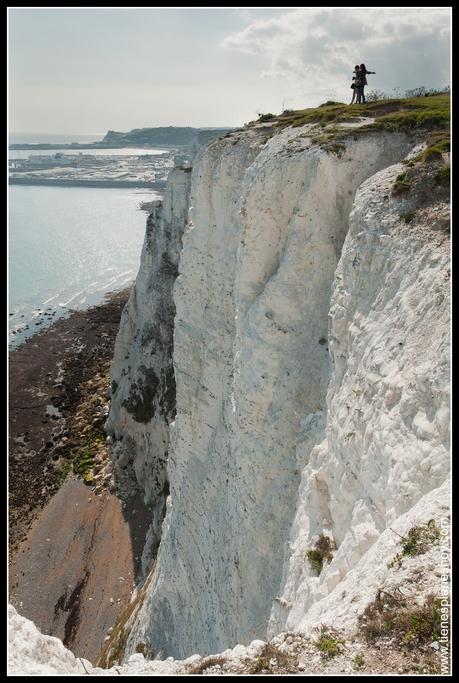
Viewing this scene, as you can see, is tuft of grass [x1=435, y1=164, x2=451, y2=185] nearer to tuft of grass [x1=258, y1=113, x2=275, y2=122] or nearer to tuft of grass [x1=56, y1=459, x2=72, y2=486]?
tuft of grass [x1=258, y1=113, x2=275, y2=122]

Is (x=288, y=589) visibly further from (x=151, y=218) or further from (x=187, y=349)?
(x=151, y=218)

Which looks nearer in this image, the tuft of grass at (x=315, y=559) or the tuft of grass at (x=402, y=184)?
the tuft of grass at (x=315, y=559)

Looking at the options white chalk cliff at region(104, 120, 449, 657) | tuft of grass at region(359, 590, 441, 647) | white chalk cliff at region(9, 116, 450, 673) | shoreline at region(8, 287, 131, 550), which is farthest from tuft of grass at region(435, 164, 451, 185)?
shoreline at region(8, 287, 131, 550)

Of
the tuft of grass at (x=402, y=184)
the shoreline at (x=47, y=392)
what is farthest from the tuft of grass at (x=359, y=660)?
the shoreline at (x=47, y=392)

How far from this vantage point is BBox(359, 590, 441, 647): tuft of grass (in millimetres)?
5623

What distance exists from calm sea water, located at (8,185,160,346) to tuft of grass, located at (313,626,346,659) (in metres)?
60.3

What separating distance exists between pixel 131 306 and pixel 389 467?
116 ft

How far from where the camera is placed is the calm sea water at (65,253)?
7038 centimetres

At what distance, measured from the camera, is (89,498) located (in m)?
33.7

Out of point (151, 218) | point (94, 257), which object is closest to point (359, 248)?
point (151, 218)

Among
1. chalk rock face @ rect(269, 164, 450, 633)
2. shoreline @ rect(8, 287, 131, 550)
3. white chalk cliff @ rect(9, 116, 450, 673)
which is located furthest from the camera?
shoreline @ rect(8, 287, 131, 550)

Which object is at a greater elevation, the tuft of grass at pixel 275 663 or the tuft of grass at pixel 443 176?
the tuft of grass at pixel 443 176

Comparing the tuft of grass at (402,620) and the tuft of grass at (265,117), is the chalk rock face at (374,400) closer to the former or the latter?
the tuft of grass at (402,620)

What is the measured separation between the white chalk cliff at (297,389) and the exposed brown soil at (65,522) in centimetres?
556
